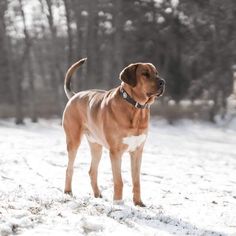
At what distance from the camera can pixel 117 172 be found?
619 centimetres

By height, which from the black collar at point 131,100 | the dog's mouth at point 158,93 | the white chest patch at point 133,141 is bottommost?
the white chest patch at point 133,141

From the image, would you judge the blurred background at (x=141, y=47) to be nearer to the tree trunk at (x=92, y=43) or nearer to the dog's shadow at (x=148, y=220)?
the tree trunk at (x=92, y=43)

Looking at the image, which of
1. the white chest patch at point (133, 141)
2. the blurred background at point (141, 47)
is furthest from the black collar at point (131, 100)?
the blurred background at point (141, 47)

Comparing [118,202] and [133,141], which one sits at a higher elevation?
[133,141]

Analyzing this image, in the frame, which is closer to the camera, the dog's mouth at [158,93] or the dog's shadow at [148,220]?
the dog's shadow at [148,220]

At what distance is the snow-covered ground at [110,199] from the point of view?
4.84 m

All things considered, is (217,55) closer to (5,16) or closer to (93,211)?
(5,16)

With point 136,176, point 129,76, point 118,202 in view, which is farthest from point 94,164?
point 129,76

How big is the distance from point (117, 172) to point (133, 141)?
18.6 inches

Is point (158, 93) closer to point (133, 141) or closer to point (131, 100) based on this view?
point (131, 100)

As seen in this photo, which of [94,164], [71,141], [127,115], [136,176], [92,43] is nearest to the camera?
[127,115]

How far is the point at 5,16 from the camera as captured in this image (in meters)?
27.0

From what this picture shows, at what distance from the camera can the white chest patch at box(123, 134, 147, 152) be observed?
599 cm

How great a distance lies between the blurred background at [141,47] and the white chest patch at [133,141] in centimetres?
1868
